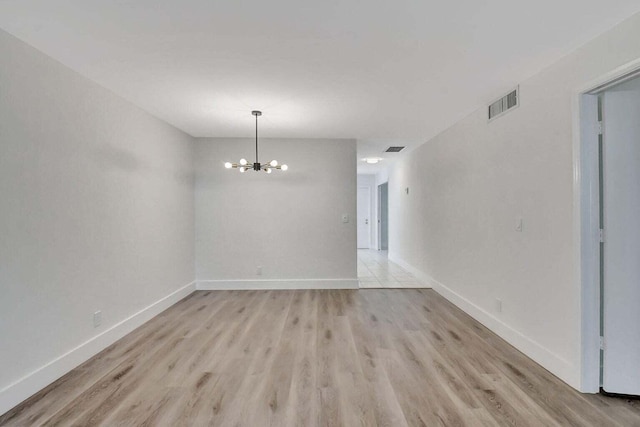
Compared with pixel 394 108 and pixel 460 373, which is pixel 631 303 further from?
pixel 394 108

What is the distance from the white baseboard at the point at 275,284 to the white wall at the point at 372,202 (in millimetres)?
5254

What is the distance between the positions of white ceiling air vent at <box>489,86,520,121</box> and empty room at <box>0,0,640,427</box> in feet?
0.07

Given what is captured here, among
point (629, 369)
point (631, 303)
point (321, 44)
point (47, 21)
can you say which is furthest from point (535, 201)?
point (47, 21)

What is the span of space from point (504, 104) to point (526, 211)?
1137mm

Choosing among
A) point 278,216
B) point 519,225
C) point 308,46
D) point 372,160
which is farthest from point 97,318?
point 372,160

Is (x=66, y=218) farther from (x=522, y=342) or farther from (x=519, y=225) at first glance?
(x=522, y=342)

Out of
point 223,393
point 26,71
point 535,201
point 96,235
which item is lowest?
point 223,393

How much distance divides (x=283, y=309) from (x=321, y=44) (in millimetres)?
3129

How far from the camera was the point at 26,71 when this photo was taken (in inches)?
A: 85.4

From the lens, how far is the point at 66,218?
2.51 meters

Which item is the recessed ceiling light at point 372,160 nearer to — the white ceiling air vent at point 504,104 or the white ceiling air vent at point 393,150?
the white ceiling air vent at point 393,150

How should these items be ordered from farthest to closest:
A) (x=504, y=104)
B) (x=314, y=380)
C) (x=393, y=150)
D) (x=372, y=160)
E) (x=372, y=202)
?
(x=372, y=202)
(x=372, y=160)
(x=393, y=150)
(x=504, y=104)
(x=314, y=380)

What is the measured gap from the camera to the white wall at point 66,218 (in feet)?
6.77

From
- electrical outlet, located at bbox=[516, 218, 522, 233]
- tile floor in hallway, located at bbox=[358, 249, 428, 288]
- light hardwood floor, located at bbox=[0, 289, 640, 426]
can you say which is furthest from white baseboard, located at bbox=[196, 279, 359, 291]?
electrical outlet, located at bbox=[516, 218, 522, 233]
